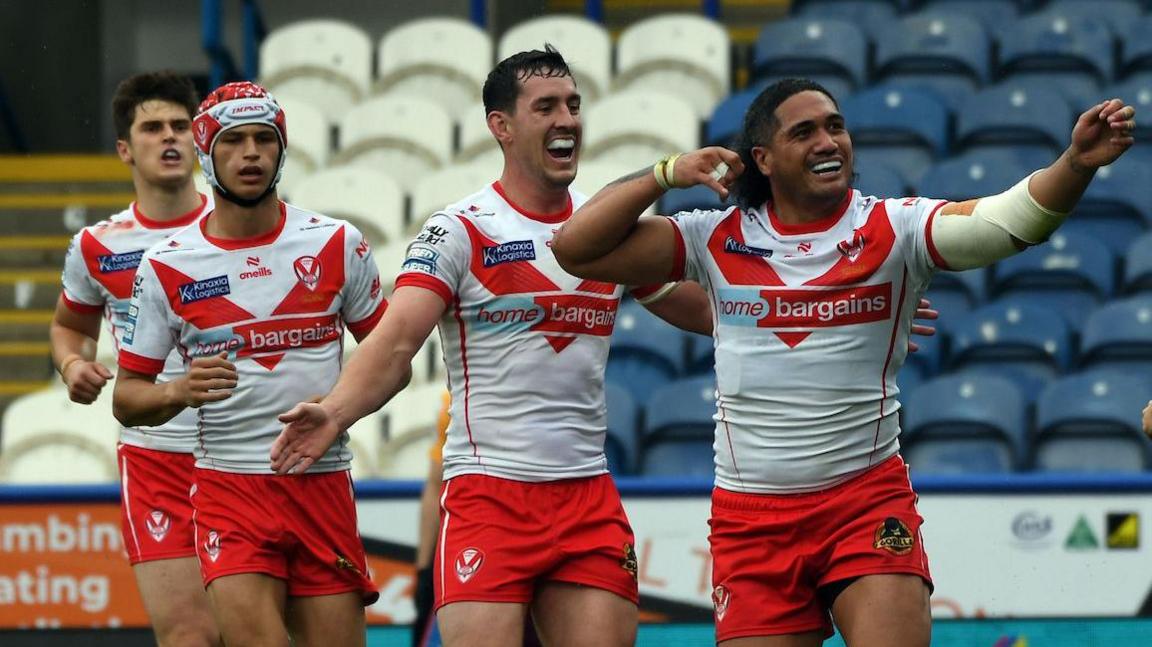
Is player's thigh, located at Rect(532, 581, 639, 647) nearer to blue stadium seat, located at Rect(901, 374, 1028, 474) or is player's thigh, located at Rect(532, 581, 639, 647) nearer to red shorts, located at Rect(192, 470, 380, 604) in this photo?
red shorts, located at Rect(192, 470, 380, 604)

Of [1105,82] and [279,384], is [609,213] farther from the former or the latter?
[1105,82]

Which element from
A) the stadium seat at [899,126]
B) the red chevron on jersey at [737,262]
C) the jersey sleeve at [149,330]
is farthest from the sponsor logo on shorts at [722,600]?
the stadium seat at [899,126]

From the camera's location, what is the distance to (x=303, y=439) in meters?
5.77

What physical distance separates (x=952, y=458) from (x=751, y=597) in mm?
4660

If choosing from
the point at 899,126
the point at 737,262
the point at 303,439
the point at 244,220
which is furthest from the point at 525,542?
the point at 899,126

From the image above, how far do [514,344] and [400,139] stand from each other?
760 centimetres

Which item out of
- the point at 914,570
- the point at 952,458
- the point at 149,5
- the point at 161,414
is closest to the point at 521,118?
the point at 161,414

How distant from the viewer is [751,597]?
5.67 m

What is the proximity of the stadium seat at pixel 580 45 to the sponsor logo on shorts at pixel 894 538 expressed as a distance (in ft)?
27.9

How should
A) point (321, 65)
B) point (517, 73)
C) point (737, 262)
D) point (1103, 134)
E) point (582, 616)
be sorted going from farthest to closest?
point (321, 65) → point (517, 73) → point (582, 616) → point (737, 262) → point (1103, 134)

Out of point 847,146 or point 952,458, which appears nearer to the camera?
point 847,146

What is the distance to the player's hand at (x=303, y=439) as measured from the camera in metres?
5.73

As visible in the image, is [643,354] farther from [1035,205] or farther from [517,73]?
[1035,205]

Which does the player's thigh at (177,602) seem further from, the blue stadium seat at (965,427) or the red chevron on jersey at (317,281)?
the blue stadium seat at (965,427)
